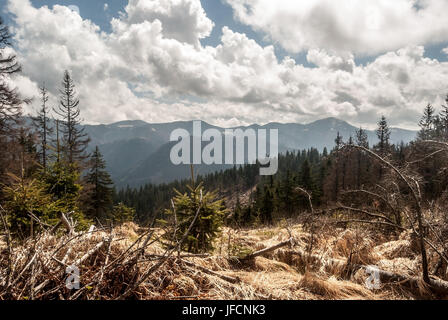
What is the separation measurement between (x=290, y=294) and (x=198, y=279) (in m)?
0.92

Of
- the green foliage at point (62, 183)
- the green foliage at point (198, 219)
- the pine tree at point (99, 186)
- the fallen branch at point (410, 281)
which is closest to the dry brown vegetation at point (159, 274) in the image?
the fallen branch at point (410, 281)

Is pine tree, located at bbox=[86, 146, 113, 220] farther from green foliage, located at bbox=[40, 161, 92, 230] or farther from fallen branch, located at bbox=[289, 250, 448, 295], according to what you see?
fallen branch, located at bbox=[289, 250, 448, 295]

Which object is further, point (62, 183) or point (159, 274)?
point (62, 183)

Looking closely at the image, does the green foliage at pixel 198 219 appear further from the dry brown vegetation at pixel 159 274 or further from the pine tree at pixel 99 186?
the pine tree at pixel 99 186

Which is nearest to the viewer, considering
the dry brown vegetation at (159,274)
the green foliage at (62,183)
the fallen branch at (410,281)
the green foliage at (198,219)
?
the dry brown vegetation at (159,274)

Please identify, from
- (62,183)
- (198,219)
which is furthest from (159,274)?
(62,183)

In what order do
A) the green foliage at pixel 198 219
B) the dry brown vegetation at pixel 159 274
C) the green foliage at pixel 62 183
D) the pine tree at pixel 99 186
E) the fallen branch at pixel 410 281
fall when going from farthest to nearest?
1. the pine tree at pixel 99 186
2. the green foliage at pixel 62 183
3. the green foliage at pixel 198 219
4. the fallen branch at pixel 410 281
5. the dry brown vegetation at pixel 159 274

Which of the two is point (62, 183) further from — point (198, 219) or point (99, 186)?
point (99, 186)

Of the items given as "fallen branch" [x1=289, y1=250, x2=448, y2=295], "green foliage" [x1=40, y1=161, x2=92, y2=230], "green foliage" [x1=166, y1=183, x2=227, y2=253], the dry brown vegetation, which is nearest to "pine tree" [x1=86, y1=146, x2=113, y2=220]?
"green foliage" [x1=40, y1=161, x2=92, y2=230]

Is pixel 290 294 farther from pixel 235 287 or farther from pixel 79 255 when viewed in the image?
pixel 79 255

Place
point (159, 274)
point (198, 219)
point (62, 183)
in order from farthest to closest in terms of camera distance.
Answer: point (62, 183) < point (198, 219) < point (159, 274)

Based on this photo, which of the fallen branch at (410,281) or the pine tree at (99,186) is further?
the pine tree at (99,186)

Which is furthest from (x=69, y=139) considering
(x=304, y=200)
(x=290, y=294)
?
(x=304, y=200)
